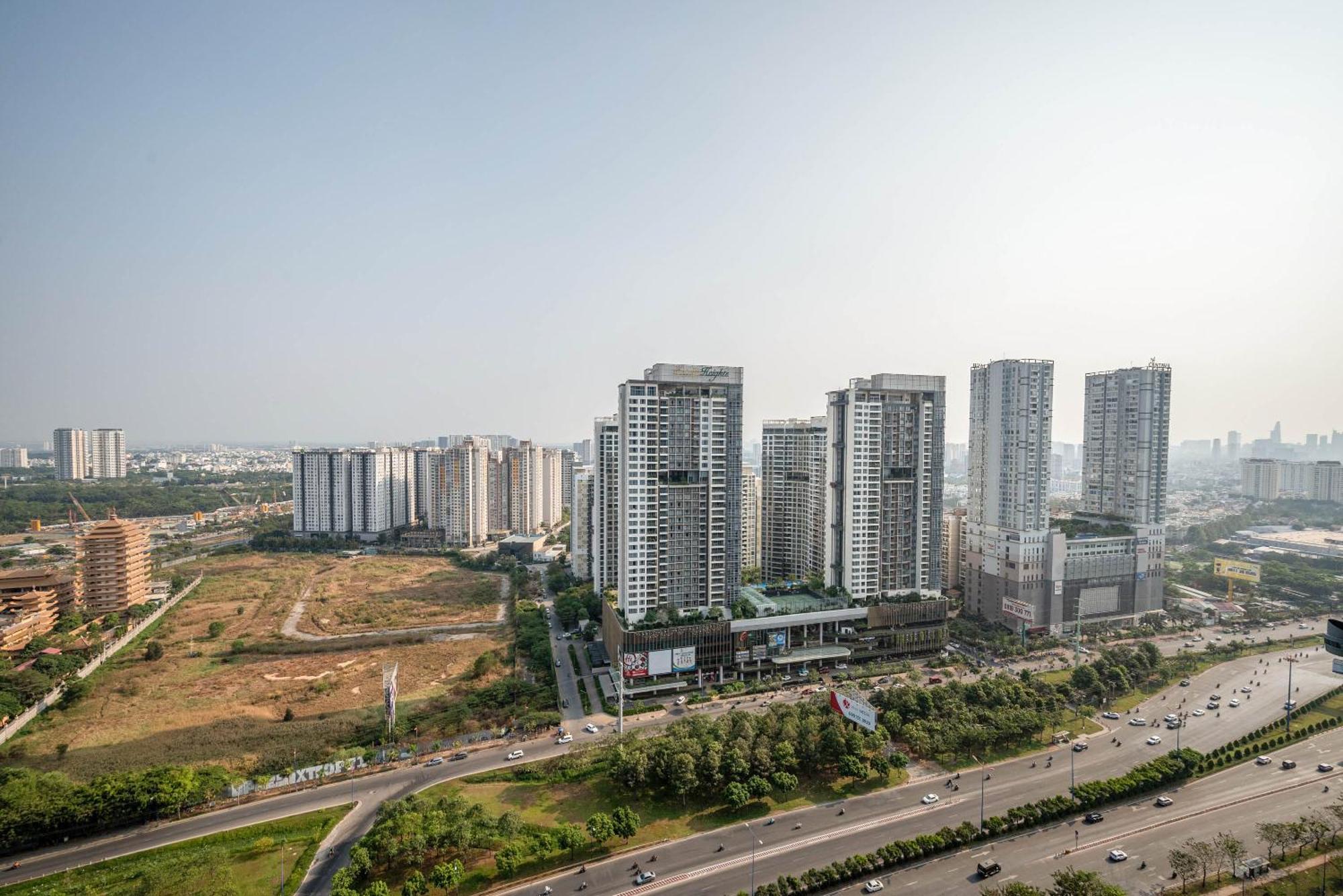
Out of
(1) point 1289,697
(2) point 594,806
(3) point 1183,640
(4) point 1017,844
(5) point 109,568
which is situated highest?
(5) point 109,568

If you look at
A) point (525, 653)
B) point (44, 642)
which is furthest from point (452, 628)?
point (44, 642)

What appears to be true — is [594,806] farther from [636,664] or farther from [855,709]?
[855,709]

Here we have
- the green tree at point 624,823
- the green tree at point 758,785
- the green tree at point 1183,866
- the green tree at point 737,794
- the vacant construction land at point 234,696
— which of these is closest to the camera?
the green tree at point 1183,866

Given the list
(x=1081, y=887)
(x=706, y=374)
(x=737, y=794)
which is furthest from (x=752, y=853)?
(x=706, y=374)

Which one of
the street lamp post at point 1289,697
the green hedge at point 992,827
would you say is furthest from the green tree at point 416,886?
the street lamp post at point 1289,697

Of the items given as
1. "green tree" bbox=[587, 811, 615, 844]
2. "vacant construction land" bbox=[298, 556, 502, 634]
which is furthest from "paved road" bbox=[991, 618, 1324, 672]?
"vacant construction land" bbox=[298, 556, 502, 634]

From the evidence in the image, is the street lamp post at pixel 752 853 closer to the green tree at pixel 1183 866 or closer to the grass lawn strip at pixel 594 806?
the grass lawn strip at pixel 594 806
